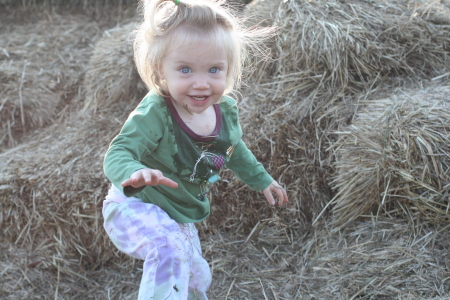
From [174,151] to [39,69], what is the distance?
281cm

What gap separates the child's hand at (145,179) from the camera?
71.3 inches

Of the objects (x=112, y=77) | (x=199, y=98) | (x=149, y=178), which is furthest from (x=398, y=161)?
(x=112, y=77)

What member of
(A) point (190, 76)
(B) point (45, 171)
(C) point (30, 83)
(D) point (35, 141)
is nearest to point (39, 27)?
(C) point (30, 83)

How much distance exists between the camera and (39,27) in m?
5.18

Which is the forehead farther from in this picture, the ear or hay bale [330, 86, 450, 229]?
hay bale [330, 86, 450, 229]

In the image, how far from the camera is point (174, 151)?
2262 mm

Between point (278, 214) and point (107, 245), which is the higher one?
point (278, 214)

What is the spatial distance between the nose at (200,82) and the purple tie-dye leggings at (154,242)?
0.53 m

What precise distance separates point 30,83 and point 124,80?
2.91 ft

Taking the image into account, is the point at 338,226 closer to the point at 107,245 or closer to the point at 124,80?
the point at 107,245

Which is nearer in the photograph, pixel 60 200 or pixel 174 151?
pixel 174 151

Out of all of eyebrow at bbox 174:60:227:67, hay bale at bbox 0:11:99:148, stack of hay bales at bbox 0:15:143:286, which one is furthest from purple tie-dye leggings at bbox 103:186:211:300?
hay bale at bbox 0:11:99:148

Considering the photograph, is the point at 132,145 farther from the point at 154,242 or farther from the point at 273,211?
Result: the point at 273,211

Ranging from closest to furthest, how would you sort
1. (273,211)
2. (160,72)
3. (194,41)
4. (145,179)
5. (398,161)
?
(145,179), (194,41), (160,72), (398,161), (273,211)
